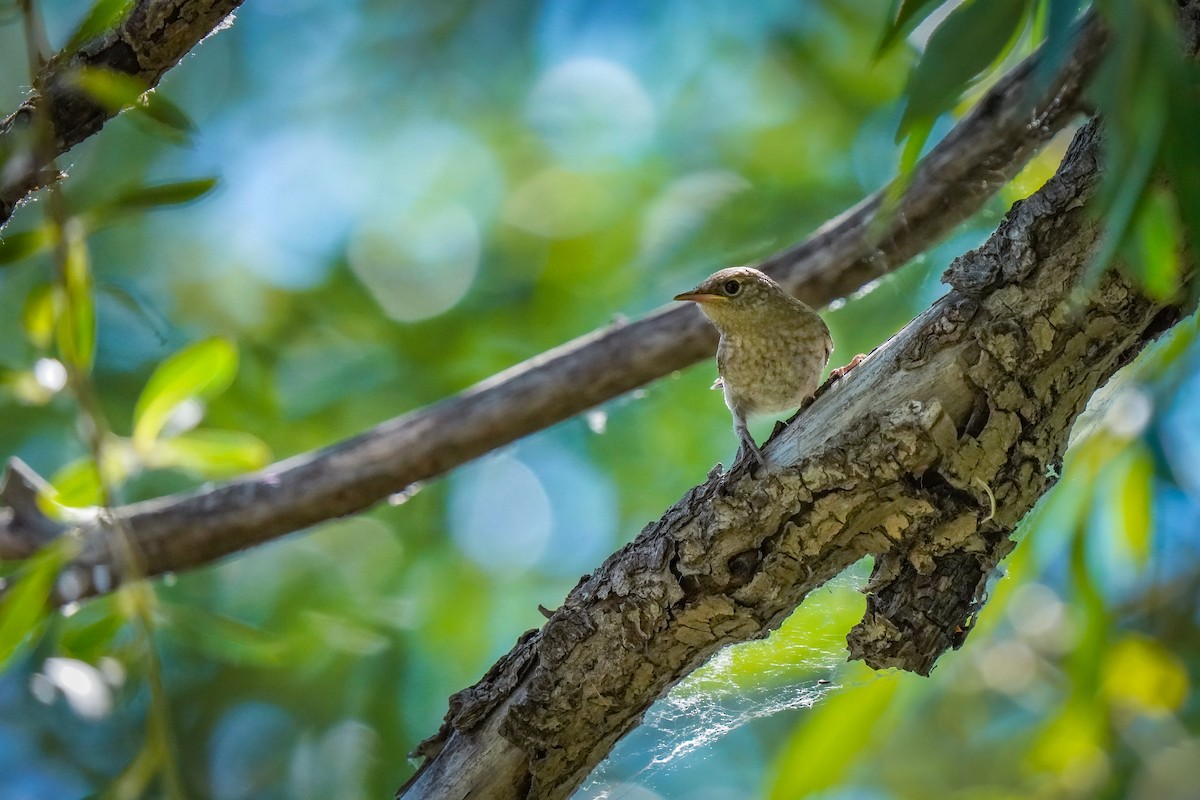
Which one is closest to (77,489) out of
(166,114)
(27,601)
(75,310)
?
(27,601)

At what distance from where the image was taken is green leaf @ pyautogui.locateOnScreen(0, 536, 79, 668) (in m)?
1.85

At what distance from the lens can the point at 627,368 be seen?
2.87 metres

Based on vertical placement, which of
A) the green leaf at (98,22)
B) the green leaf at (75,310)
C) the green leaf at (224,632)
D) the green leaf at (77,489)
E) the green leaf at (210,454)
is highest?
the green leaf at (210,454)

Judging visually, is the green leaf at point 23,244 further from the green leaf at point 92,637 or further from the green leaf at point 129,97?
the green leaf at point 92,637

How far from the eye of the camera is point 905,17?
1163 millimetres

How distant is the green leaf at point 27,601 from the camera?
72.9 inches

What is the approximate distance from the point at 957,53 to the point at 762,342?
60.5 inches

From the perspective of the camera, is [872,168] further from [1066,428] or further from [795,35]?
[1066,428]

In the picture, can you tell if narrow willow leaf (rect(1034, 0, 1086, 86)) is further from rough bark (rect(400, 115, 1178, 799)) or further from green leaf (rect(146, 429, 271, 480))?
green leaf (rect(146, 429, 271, 480))

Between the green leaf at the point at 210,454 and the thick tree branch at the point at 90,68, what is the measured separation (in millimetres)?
961

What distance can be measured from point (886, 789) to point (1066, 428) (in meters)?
3.30

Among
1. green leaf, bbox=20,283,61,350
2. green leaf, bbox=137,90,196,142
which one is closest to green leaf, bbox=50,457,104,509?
green leaf, bbox=20,283,61,350

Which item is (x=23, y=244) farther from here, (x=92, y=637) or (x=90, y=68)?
(x=92, y=637)

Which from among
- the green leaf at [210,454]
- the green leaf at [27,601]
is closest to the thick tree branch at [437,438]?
the green leaf at [210,454]
